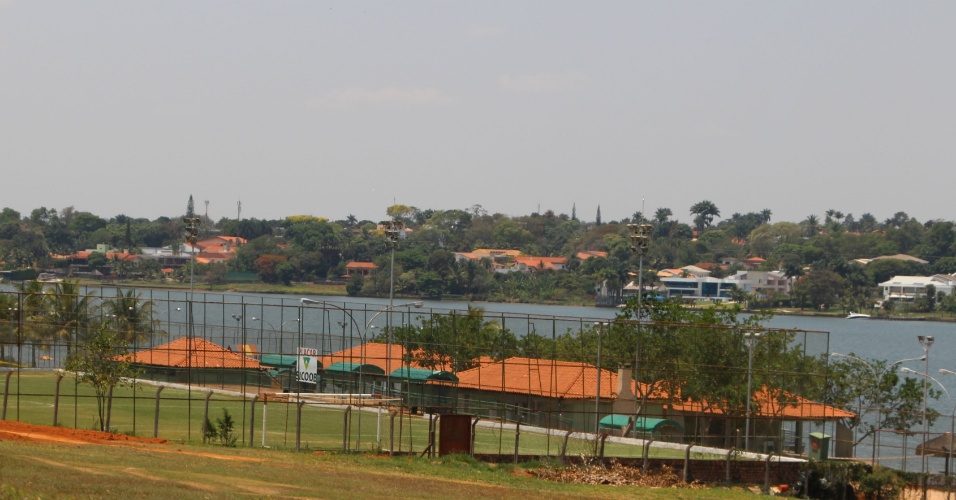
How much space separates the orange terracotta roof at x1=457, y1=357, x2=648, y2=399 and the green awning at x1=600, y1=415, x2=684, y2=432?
51.1 inches

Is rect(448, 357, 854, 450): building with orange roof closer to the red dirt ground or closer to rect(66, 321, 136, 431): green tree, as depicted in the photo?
rect(66, 321, 136, 431): green tree

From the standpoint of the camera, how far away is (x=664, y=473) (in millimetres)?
40469

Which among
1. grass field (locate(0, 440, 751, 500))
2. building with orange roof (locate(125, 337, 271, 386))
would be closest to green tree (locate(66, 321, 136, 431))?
grass field (locate(0, 440, 751, 500))

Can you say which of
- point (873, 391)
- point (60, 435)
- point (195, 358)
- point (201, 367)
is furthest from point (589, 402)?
point (60, 435)

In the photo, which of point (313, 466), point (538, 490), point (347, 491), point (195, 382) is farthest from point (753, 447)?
point (195, 382)

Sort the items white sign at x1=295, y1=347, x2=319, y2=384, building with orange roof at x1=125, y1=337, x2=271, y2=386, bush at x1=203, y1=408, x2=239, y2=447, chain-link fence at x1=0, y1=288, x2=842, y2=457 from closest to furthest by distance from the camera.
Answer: bush at x1=203, y1=408, x2=239, y2=447, chain-link fence at x1=0, y1=288, x2=842, y2=457, white sign at x1=295, y1=347, x2=319, y2=384, building with orange roof at x1=125, y1=337, x2=271, y2=386

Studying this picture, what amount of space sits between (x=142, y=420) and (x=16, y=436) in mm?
16656

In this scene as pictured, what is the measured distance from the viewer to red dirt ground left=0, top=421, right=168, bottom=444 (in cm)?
3597

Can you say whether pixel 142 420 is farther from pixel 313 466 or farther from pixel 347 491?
pixel 347 491

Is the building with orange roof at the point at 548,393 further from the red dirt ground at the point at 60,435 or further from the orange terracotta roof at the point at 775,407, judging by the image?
the red dirt ground at the point at 60,435

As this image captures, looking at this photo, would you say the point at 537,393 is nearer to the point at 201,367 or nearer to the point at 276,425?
the point at 276,425

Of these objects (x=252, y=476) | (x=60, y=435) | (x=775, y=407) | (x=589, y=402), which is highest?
(x=252, y=476)

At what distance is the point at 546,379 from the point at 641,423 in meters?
5.84

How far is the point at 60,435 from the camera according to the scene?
3800 cm
